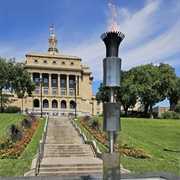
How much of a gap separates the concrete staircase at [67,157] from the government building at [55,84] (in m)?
48.5

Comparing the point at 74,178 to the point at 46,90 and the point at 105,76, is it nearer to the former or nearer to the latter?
the point at 105,76

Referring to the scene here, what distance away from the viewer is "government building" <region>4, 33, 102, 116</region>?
235 feet

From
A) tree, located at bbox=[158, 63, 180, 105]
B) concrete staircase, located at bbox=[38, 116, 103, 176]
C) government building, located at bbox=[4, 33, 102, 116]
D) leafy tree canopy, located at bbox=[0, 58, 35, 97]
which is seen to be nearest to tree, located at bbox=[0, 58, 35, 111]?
leafy tree canopy, located at bbox=[0, 58, 35, 97]

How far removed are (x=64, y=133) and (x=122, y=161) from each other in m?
10.7

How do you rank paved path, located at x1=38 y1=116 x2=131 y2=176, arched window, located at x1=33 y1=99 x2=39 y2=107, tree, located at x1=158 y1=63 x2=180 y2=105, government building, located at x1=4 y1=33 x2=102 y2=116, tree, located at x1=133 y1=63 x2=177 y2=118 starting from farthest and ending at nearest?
1. arched window, located at x1=33 y1=99 x2=39 y2=107
2. government building, located at x1=4 y1=33 x2=102 y2=116
3. tree, located at x1=158 y1=63 x2=180 y2=105
4. tree, located at x1=133 y1=63 x2=177 y2=118
5. paved path, located at x1=38 y1=116 x2=131 y2=176

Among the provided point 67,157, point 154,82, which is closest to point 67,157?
point 67,157

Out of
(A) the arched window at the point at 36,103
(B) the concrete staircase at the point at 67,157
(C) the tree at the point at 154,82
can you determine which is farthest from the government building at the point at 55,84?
(B) the concrete staircase at the point at 67,157

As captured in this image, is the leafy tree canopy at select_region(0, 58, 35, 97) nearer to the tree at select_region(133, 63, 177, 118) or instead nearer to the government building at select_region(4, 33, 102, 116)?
the government building at select_region(4, 33, 102, 116)

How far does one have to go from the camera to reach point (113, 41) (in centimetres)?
724

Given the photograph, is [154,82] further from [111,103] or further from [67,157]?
[111,103]

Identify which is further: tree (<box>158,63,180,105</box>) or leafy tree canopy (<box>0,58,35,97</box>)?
tree (<box>158,63,180,105</box>)

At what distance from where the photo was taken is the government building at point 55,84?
2818 inches

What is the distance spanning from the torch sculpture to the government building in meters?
63.4

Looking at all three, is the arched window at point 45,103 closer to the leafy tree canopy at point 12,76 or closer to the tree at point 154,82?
the leafy tree canopy at point 12,76
